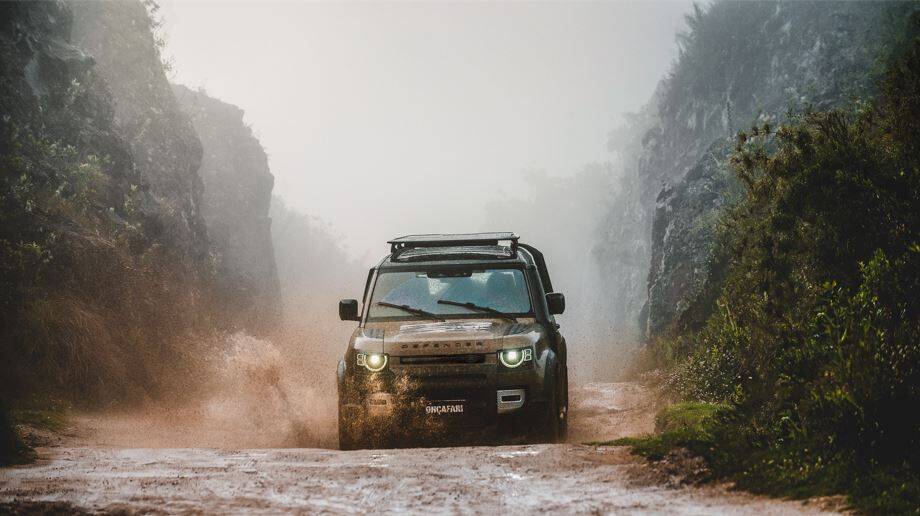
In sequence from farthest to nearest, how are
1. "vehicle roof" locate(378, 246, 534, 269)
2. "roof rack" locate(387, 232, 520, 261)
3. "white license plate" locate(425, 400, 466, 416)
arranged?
1. "roof rack" locate(387, 232, 520, 261)
2. "vehicle roof" locate(378, 246, 534, 269)
3. "white license plate" locate(425, 400, 466, 416)

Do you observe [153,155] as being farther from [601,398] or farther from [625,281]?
[625,281]

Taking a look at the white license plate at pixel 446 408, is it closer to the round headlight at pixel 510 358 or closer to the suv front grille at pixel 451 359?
the suv front grille at pixel 451 359

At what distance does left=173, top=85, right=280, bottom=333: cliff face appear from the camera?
143 feet

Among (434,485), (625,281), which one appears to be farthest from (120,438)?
(625,281)

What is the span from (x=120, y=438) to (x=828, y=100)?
86.1ft

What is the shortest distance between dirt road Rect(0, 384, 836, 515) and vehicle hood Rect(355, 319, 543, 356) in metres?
0.96

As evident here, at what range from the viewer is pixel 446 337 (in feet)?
25.1

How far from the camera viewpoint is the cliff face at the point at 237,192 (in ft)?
143

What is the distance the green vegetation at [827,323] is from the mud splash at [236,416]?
533cm

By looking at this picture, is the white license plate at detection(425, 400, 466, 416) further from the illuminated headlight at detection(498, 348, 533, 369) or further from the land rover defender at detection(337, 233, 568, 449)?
the illuminated headlight at detection(498, 348, 533, 369)

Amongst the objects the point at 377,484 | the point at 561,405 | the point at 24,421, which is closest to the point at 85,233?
the point at 24,421

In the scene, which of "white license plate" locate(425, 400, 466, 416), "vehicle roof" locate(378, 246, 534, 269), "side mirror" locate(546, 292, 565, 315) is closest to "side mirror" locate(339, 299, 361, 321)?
"vehicle roof" locate(378, 246, 534, 269)

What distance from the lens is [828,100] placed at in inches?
1122

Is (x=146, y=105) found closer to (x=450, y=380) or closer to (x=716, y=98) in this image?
(x=450, y=380)
